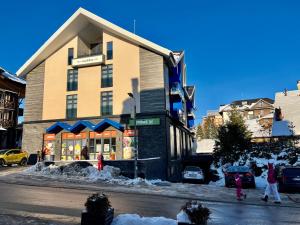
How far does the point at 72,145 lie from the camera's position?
1385 inches

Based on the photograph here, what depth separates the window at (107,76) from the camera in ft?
115

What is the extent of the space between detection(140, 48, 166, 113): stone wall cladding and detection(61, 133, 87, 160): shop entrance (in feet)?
24.2

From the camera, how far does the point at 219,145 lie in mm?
42688

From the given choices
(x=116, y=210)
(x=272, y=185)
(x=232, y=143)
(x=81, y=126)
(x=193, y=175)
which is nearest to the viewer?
(x=116, y=210)

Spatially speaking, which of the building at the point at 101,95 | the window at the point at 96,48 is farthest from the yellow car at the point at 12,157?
the window at the point at 96,48

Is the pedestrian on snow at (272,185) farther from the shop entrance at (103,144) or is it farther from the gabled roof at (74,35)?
the shop entrance at (103,144)

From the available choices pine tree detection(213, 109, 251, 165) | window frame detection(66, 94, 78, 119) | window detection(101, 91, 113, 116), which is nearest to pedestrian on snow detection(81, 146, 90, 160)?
window detection(101, 91, 113, 116)

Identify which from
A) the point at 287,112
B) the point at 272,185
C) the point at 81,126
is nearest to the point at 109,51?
the point at 81,126

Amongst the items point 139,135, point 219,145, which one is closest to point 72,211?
point 139,135

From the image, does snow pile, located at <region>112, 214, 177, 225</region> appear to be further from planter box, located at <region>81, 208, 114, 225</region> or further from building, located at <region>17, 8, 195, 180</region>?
building, located at <region>17, 8, 195, 180</region>

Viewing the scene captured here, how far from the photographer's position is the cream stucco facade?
3403 centimetres

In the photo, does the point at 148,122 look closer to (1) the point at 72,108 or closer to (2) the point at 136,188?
(1) the point at 72,108

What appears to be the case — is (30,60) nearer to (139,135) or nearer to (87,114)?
(87,114)

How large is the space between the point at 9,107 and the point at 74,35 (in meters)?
19.8
